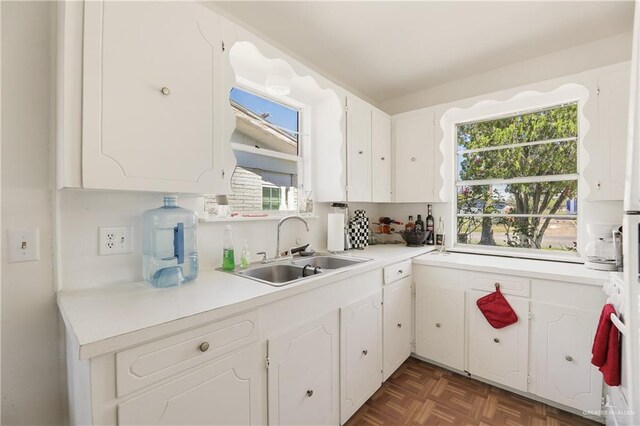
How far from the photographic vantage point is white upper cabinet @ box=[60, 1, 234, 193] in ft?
3.28

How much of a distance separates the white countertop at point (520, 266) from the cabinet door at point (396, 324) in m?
0.31

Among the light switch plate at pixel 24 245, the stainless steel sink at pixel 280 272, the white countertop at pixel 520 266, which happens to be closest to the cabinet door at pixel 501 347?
the white countertop at pixel 520 266

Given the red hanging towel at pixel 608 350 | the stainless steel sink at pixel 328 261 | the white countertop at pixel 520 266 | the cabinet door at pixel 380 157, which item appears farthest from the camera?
the cabinet door at pixel 380 157

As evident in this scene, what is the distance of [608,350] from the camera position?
1.36 meters

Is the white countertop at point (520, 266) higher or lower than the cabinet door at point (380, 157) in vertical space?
lower

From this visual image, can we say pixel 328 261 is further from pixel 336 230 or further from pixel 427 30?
pixel 427 30

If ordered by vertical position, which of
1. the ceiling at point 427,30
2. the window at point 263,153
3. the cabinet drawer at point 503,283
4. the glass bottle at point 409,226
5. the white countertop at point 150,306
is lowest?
the cabinet drawer at point 503,283

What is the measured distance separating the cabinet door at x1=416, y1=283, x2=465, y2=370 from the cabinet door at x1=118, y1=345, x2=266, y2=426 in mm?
1560

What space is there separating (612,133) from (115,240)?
9.78 ft

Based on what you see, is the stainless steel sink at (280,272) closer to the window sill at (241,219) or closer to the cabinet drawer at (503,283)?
the window sill at (241,219)

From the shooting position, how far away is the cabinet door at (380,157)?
8.64ft

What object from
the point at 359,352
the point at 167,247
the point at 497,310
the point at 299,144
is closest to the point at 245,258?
the point at 167,247

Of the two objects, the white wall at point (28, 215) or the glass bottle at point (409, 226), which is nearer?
the white wall at point (28, 215)

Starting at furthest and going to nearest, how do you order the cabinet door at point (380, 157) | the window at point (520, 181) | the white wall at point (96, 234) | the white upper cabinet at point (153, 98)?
1. the cabinet door at point (380, 157)
2. the window at point (520, 181)
3. the white wall at point (96, 234)
4. the white upper cabinet at point (153, 98)
